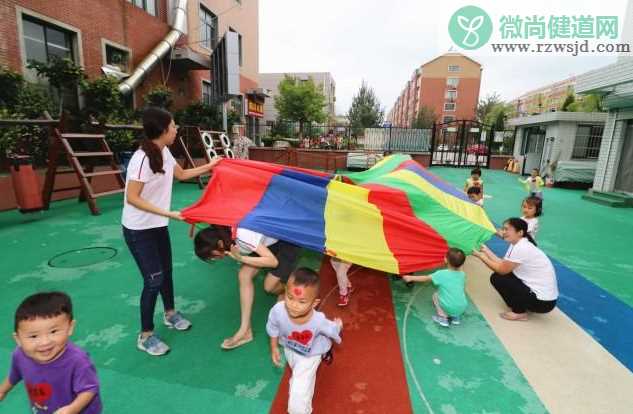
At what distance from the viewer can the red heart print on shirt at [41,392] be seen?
124 centimetres

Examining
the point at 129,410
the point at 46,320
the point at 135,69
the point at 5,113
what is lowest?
the point at 129,410

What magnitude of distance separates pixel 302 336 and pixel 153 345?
1.14m

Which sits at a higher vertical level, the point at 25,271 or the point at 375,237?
the point at 375,237

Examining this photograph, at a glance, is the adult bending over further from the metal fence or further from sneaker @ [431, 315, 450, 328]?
the metal fence

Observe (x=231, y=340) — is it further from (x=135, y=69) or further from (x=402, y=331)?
(x=135, y=69)

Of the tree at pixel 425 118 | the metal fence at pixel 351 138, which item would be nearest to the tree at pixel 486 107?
the tree at pixel 425 118

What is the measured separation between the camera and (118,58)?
10.2m

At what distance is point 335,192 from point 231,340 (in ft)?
4.70

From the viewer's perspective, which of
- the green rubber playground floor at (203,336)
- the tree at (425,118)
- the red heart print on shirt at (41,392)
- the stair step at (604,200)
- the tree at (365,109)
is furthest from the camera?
the tree at (425,118)

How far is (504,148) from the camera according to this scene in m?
19.3

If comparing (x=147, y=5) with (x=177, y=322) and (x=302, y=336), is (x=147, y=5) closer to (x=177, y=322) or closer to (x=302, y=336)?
(x=177, y=322)

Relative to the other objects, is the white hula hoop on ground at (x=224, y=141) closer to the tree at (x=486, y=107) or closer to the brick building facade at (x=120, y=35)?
the brick building facade at (x=120, y=35)

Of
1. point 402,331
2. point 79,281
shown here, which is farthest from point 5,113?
point 402,331

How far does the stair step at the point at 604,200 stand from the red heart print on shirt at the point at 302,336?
391 inches
